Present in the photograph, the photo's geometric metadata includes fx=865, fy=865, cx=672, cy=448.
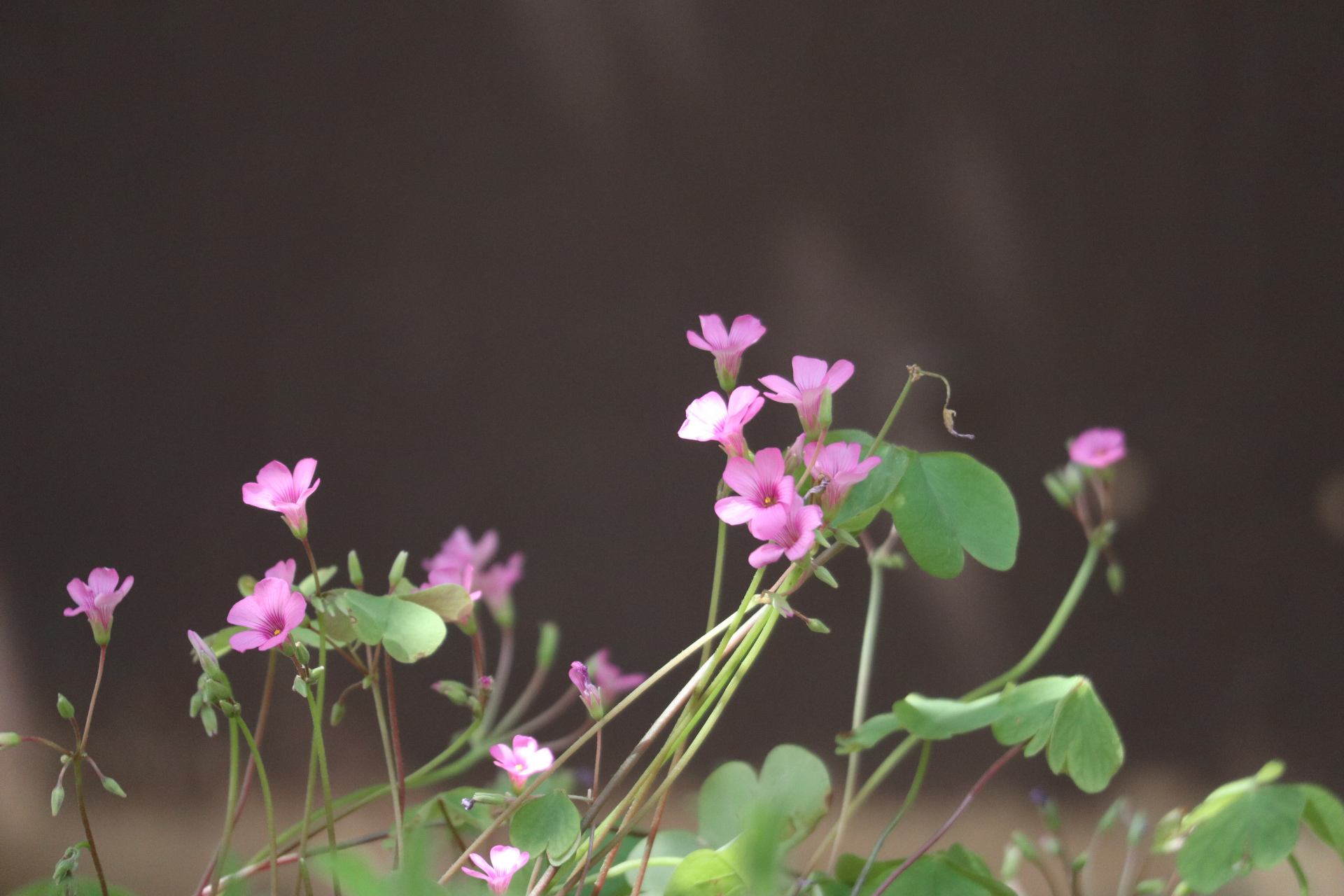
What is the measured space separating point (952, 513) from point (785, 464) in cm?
12

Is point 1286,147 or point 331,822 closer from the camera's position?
point 331,822

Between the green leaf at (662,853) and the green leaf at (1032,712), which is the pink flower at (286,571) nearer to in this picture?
the green leaf at (662,853)

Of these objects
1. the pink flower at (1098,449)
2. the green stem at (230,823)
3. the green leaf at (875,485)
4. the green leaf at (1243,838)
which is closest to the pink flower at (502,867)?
the green stem at (230,823)

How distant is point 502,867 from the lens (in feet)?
1.38

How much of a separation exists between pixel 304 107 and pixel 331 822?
1217 mm

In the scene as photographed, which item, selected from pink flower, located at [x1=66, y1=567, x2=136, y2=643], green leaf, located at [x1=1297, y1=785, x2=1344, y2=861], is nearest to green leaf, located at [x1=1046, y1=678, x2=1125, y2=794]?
green leaf, located at [x1=1297, y1=785, x2=1344, y2=861]

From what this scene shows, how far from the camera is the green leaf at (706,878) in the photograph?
44 centimetres

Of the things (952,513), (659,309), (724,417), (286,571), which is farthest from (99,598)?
(659,309)

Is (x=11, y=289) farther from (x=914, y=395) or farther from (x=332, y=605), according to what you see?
(x=914, y=395)

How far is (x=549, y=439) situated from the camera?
1426mm

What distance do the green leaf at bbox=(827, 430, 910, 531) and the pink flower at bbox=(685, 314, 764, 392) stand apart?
65 millimetres

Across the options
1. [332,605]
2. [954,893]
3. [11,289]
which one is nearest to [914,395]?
[954,893]

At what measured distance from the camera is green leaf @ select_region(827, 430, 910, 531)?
0.45 m

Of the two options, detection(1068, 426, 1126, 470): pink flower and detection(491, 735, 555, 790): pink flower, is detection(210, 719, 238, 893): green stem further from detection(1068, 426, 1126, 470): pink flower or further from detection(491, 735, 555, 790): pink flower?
detection(1068, 426, 1126, 470): pink flower
